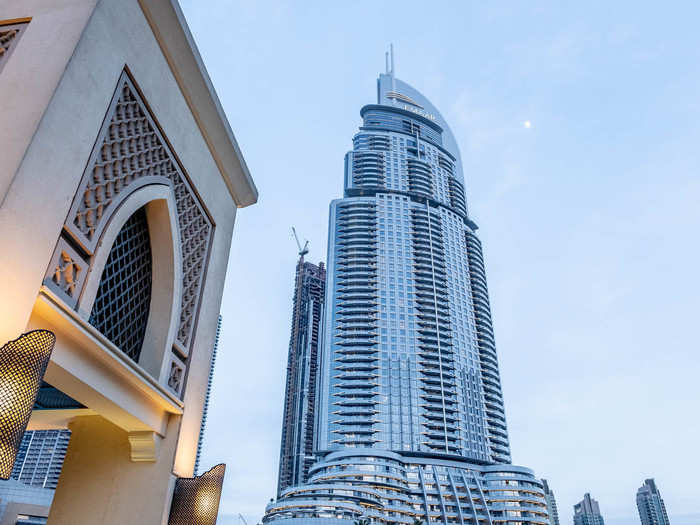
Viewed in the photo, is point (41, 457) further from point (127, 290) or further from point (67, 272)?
point (67, 272)

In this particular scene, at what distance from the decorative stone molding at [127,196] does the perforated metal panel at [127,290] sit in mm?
471

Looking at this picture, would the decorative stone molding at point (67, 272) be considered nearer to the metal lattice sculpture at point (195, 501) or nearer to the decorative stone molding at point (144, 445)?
the decorative stone molding at point (144, 445)

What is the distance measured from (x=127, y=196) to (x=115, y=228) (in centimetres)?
43

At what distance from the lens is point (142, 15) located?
6109 millimetres

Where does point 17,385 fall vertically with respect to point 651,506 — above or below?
below

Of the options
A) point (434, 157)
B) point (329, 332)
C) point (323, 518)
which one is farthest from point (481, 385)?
point (434, 157)

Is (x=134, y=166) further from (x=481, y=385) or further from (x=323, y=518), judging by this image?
(x=481, y=385)

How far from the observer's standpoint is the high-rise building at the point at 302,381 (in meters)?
105

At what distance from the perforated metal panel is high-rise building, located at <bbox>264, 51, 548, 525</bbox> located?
2164 inches

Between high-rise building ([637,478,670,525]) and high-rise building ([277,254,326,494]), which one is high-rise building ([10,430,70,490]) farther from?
high-rise building ([637,478,670,525])

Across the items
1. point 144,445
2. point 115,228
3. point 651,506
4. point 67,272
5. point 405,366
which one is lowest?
point 144,445

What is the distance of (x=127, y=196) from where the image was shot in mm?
5777

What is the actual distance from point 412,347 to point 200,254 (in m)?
80.6

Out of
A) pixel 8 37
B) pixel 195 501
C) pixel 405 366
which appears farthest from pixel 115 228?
pixel 405 366
